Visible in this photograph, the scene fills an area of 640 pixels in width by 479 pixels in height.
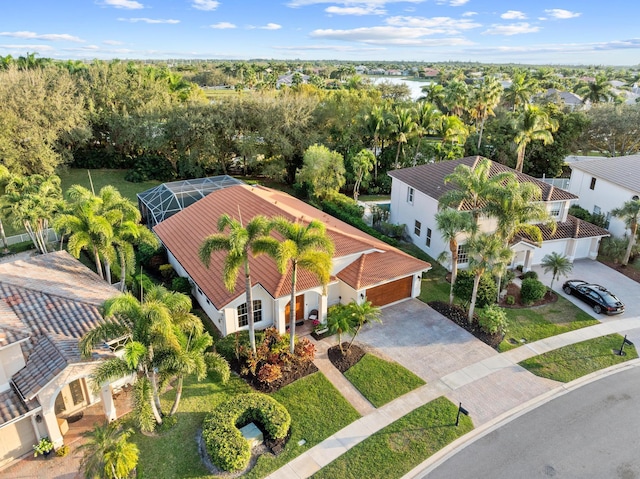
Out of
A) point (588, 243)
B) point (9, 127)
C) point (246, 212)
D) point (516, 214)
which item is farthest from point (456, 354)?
point (9, 127)

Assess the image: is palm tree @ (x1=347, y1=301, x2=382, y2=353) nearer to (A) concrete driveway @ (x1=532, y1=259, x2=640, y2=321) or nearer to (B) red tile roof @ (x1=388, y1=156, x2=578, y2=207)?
(B) red tile roof @ (x1=388, y1=156, x2=578, y2=207)

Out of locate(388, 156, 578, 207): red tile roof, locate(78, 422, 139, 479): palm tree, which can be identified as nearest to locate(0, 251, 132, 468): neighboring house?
locate(78, 422, 139, 479): palm tree

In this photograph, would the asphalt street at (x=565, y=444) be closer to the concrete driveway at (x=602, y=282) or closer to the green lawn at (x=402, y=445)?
the green lawn at (x=402, y=445)

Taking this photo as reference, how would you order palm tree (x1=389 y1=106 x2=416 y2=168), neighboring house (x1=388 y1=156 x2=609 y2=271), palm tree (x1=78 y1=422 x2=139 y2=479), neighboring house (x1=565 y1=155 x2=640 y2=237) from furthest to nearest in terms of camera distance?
palm tree (x1=389 y1=106 x2=416 y2=168), neighboring house (x1=565 y1=155 x2=640 y2=237), neighboring house (x1=388 y1=156 x2=609 y2=271), palm tree (x1=78 y1=422 x2=139 y2=479)

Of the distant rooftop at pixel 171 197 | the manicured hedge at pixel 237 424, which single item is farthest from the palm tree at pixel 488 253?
the distant rooftop at pixel 171 197

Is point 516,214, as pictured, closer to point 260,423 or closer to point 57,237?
point 260,423

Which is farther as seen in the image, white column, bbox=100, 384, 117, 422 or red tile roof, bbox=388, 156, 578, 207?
red tile roof, bbox=388, 156, 578, 207
